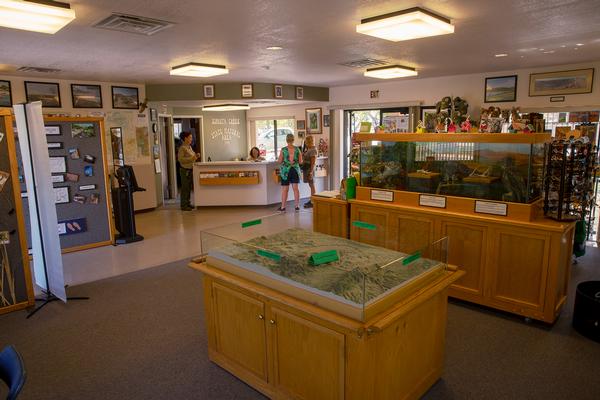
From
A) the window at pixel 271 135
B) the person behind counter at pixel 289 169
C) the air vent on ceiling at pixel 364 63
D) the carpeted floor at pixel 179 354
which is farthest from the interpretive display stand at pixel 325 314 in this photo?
the window at pixel 271 135

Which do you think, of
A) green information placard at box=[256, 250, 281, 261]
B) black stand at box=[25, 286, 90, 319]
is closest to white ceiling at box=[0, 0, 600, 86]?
green information placard at box=[256, 250, 281, 261]

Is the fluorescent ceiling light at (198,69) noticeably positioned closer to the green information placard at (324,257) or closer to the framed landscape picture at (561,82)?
the green information placard at (324,257)

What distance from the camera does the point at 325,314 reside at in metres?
2.19

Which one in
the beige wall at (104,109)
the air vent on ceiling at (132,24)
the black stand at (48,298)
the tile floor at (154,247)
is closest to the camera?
the air vent on ceiling at (132,24)

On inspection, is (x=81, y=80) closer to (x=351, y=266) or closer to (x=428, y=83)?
(x=428, y=83)

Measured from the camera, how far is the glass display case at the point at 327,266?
223 cm

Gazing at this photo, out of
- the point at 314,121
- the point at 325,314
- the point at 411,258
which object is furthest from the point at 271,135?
the point at 325,314

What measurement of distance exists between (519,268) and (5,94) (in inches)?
308

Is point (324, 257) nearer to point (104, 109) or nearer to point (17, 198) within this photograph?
point (17, 198)

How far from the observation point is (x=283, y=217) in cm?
784

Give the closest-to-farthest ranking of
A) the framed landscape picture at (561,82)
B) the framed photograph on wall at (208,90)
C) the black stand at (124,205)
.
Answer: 1. the framed landscape picture at (561,82)
2. the black stand at (124,205)
3. the framed photograph on wall at (208,90)

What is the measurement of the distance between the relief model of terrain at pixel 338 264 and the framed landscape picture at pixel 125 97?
6172 mm

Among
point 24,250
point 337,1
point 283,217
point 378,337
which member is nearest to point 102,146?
point 24,250

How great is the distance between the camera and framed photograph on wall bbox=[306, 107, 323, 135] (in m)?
9.78
